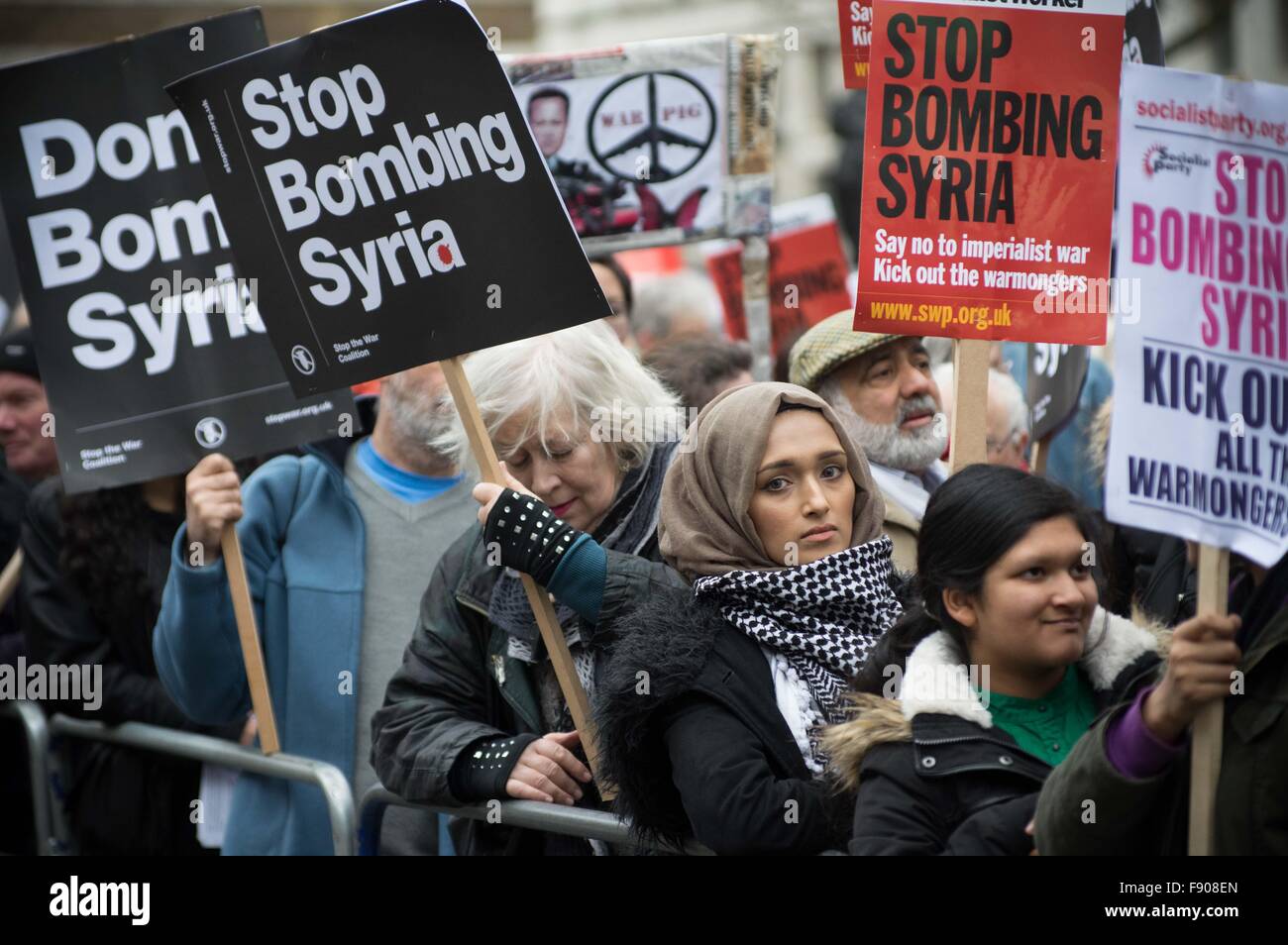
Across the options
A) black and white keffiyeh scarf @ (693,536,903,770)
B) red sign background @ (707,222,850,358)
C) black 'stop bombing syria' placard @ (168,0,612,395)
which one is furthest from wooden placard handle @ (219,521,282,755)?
red sign background @ (707,222,850,358)

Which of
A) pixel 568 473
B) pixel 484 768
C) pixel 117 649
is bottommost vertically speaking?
pixel 484 768

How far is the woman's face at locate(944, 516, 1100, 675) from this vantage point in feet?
10.3

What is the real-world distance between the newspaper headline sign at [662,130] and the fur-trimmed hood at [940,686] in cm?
314

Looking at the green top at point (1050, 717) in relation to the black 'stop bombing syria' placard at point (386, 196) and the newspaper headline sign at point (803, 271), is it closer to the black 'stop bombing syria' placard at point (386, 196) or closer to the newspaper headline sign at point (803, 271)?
the black 'stop bombing syria' placard at point (386, 196)

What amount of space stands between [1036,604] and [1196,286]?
0.59m

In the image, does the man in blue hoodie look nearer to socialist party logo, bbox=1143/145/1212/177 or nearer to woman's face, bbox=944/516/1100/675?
woman's face, bbox=944/516/1100/675

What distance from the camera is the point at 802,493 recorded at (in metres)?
3.62

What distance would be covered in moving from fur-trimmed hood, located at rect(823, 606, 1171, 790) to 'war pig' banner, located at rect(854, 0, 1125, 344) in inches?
38.0

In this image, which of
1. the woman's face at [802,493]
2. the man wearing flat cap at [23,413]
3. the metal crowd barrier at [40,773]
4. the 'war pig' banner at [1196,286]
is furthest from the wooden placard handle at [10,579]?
the 'war pig' banner at [1196,286]

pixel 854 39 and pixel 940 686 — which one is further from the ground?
pixel 854 39

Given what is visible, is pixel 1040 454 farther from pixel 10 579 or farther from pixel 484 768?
pixel 10 579

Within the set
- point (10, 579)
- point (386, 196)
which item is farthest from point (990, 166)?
point (10, 579)
